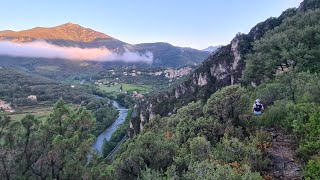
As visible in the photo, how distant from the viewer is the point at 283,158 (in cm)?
1666

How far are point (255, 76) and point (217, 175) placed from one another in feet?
99.9

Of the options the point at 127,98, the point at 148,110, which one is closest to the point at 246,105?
the point at 148,110

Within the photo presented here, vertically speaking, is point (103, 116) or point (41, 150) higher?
point (41, 150)

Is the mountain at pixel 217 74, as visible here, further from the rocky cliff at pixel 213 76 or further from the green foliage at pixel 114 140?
the green foliage at pixel 114 140

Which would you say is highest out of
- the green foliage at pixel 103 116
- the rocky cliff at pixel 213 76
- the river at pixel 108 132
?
the rocky cliff at pixel 213 76

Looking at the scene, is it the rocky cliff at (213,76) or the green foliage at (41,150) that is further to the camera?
the rocky cliff at (213,76)

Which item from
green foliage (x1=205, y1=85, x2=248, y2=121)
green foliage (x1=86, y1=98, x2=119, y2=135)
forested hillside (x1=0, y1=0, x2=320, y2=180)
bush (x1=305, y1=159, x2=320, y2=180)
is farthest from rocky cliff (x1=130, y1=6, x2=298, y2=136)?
bush (x1=305, y1=159, x2=320, y2=180)

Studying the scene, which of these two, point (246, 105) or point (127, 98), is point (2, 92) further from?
point (246, 105)

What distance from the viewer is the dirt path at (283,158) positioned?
15.3 meters

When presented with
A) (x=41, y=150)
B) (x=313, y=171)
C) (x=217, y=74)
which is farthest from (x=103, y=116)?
(x=313, y=171)

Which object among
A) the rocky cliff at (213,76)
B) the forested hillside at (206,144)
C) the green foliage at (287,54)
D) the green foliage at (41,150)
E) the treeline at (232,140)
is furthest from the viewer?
the rocky cliff at (213,76)

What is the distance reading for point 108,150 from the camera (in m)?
87.8

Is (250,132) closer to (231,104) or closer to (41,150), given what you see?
(231,104)

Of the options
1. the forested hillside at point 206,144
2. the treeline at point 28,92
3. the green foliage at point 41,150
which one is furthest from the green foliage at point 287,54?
the treeline at point 28,92
